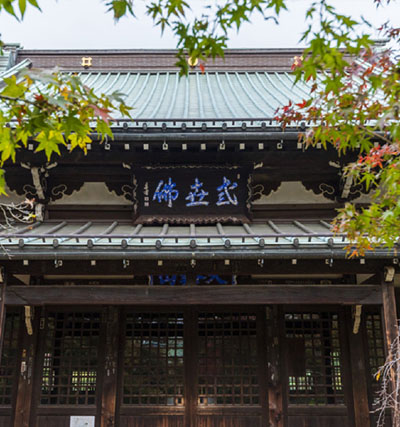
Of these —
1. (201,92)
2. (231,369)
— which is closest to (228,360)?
(231,369)

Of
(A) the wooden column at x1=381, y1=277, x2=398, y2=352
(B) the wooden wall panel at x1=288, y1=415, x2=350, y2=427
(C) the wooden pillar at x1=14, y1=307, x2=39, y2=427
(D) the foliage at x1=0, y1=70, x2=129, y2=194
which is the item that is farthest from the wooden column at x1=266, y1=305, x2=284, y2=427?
(D) the foliage at x1=0, y1=70, x2=129, y2=194

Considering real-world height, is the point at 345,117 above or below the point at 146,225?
below

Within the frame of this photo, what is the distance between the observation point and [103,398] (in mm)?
8102

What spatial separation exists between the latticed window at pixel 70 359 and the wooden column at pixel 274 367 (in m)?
3.08

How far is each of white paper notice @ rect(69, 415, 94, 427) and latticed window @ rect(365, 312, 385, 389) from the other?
4.93m

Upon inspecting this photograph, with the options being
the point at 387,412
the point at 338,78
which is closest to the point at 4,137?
the point at 338,78

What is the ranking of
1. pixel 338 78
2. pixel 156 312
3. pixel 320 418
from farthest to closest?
pixel 156 312 < pixel 320 418 < pixel 338 78

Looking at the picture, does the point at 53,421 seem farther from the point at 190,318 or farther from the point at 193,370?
the point at 190,318

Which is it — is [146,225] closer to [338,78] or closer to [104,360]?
[104,360]

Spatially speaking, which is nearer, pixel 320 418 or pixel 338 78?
pixel 338 78

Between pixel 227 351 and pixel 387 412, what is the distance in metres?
2.91

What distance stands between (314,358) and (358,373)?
77 centimetres

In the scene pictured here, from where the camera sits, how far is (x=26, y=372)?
8234 mm

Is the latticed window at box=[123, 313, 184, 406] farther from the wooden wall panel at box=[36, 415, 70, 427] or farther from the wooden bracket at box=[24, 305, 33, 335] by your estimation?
the wooden bracket at box=[24, 305, 33, 335]
